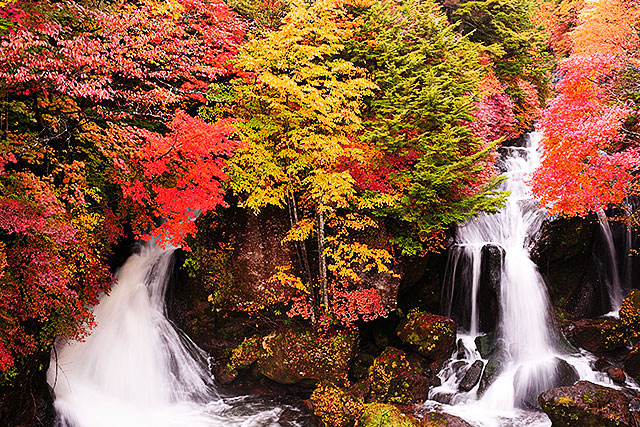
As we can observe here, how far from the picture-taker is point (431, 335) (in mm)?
10914

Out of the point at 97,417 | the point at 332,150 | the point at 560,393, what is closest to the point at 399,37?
the point at 332,150

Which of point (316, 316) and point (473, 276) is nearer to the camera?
point (316, 316)

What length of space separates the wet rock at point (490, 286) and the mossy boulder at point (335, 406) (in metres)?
5.44

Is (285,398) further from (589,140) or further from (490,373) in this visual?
(589,140)

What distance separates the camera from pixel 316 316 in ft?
35.5

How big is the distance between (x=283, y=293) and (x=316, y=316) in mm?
1262

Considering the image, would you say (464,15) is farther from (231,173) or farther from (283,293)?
(283,293)

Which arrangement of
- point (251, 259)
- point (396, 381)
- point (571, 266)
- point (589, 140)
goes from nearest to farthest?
point (589, 140) < point (396, 381) < point (251, 259) < point (571, 266)

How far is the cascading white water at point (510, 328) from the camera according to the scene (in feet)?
31.6

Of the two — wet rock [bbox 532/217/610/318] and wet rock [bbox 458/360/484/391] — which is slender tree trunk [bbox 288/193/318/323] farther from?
wet rock [bbox 532/217/610/318]

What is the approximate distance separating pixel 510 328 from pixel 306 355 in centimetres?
682

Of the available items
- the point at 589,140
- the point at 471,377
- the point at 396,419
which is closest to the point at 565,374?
the point at 471,377

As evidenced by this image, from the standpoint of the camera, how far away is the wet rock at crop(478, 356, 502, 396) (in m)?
10.0

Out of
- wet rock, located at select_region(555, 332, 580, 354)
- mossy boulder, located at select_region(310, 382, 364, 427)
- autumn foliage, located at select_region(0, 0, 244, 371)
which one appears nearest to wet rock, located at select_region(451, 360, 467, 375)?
wet rock, located at select_region(555, 332, 580, 354)
